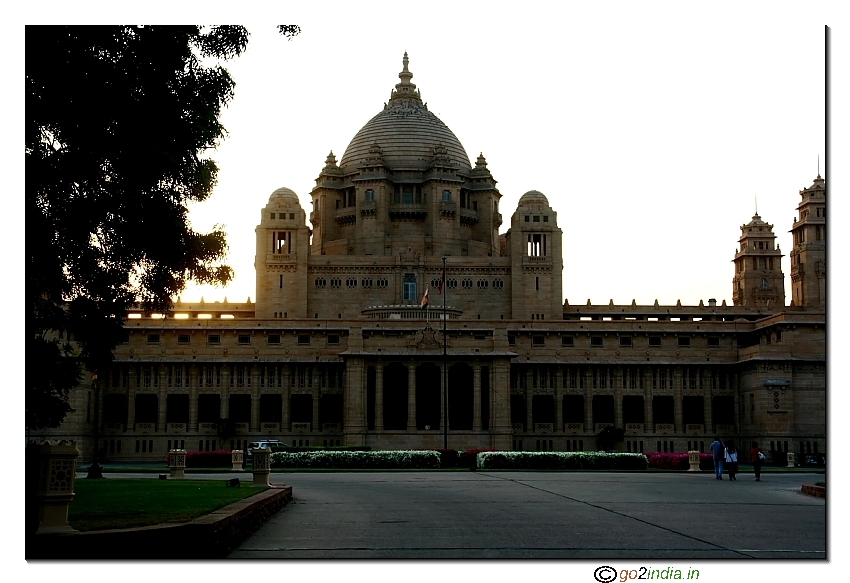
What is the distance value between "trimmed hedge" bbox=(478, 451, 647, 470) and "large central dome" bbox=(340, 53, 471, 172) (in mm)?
63203

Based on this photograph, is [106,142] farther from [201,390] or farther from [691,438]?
[691,438]

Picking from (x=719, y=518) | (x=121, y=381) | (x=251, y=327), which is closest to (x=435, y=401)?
(x=251, y=327)

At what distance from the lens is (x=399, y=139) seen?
393ft

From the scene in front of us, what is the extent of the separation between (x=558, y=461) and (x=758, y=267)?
240ft

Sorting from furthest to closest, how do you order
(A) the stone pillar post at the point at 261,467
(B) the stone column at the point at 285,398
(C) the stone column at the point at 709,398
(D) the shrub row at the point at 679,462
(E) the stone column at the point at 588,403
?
(E) the stone column at the point at 588,403 < (C) the stone column at the point at 709,398 < (B) the stone column at the point at 285,398 < (D) the shrub row at the point at 679,462 < (A) the stone pillar post at the point at 261,467

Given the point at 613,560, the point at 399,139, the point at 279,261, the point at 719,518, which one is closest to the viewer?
the point at 613,560

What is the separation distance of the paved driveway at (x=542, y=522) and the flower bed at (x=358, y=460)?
1698cm

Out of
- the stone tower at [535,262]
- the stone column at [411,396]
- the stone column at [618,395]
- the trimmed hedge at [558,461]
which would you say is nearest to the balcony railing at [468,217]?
the stone tower at [535,262]

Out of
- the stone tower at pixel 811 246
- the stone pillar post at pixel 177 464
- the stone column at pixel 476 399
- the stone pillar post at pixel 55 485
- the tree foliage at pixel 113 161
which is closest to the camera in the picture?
the stone pillar post at pixel 55 485

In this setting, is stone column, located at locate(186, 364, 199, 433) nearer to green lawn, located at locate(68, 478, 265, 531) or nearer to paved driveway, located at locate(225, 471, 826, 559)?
paved driveway, located at locate(225, 471, 826, 559)

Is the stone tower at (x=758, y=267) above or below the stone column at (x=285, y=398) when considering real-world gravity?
above

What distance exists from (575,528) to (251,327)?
70.8 meters

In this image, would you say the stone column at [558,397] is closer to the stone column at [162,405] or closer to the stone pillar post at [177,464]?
the stone column at [162,405]

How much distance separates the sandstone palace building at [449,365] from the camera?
83562 mm
